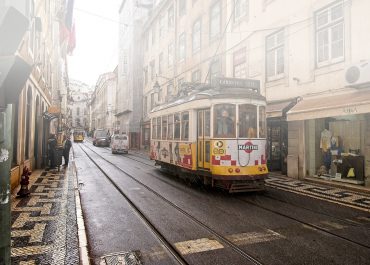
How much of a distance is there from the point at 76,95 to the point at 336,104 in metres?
129

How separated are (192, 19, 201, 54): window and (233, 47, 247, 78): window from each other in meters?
6.53

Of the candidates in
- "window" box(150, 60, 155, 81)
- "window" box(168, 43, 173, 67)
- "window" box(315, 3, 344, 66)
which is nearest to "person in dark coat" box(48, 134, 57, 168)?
"window" box(315, 3, 344, 66)

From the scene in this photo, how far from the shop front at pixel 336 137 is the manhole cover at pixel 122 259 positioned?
7468 millimetres

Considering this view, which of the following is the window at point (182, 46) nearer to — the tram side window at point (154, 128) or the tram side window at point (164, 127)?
the tram side window at point (154, 128)

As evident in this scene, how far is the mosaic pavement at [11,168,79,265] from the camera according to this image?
455 cm

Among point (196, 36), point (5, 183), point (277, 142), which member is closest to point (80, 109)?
point (196, 36)

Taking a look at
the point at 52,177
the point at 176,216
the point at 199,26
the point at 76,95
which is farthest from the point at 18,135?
the point at 76,95

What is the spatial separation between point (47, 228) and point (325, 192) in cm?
Answer: 815

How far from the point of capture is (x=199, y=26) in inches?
951

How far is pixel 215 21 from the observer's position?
21.5 metres

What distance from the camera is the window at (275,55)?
1438 cm

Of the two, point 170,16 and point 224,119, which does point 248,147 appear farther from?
point 170,16

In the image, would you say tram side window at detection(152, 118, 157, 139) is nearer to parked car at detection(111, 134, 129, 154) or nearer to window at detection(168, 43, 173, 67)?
parked car at detection(111, 134, 129, 154)

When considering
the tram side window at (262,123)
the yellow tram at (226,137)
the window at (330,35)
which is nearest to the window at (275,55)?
the window at (330,35)
